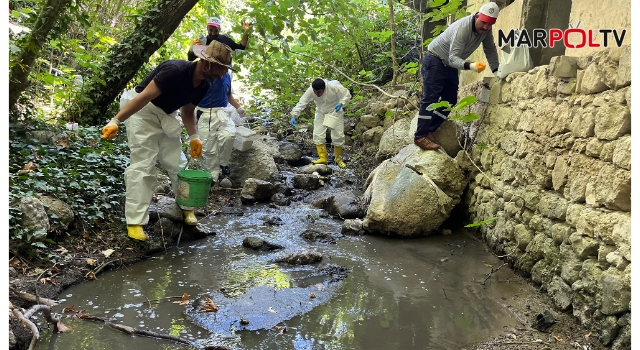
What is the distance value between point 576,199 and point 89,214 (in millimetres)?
3860

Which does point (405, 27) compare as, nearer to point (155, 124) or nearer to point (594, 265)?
point (155, 124)

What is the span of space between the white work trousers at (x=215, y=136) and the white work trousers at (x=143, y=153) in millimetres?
1921

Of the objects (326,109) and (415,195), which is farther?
(326,109)

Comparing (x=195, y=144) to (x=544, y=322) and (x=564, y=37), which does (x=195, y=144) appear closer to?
(x=544, y=322)

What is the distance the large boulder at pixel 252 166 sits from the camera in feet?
20.5

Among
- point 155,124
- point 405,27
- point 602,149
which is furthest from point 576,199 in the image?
point 405,27

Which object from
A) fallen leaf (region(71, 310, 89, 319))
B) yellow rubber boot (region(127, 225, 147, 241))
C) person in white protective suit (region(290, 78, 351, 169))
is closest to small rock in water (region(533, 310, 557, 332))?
fallen leaf (region(71, 310, 89, 319))

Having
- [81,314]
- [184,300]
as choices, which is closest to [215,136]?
[184,300]

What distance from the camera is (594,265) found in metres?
2.57

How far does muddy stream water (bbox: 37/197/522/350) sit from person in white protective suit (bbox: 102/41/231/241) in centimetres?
56

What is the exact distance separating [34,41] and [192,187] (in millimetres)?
2112

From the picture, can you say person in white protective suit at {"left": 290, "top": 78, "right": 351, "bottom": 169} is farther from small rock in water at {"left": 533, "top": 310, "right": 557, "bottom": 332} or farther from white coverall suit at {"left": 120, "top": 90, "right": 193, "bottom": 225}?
small rock in water at {"left": 533, "top": 310, "right": 557, "bottom": 332}

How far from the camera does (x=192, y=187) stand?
3.89 m

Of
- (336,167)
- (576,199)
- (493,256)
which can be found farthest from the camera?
(336,167)
